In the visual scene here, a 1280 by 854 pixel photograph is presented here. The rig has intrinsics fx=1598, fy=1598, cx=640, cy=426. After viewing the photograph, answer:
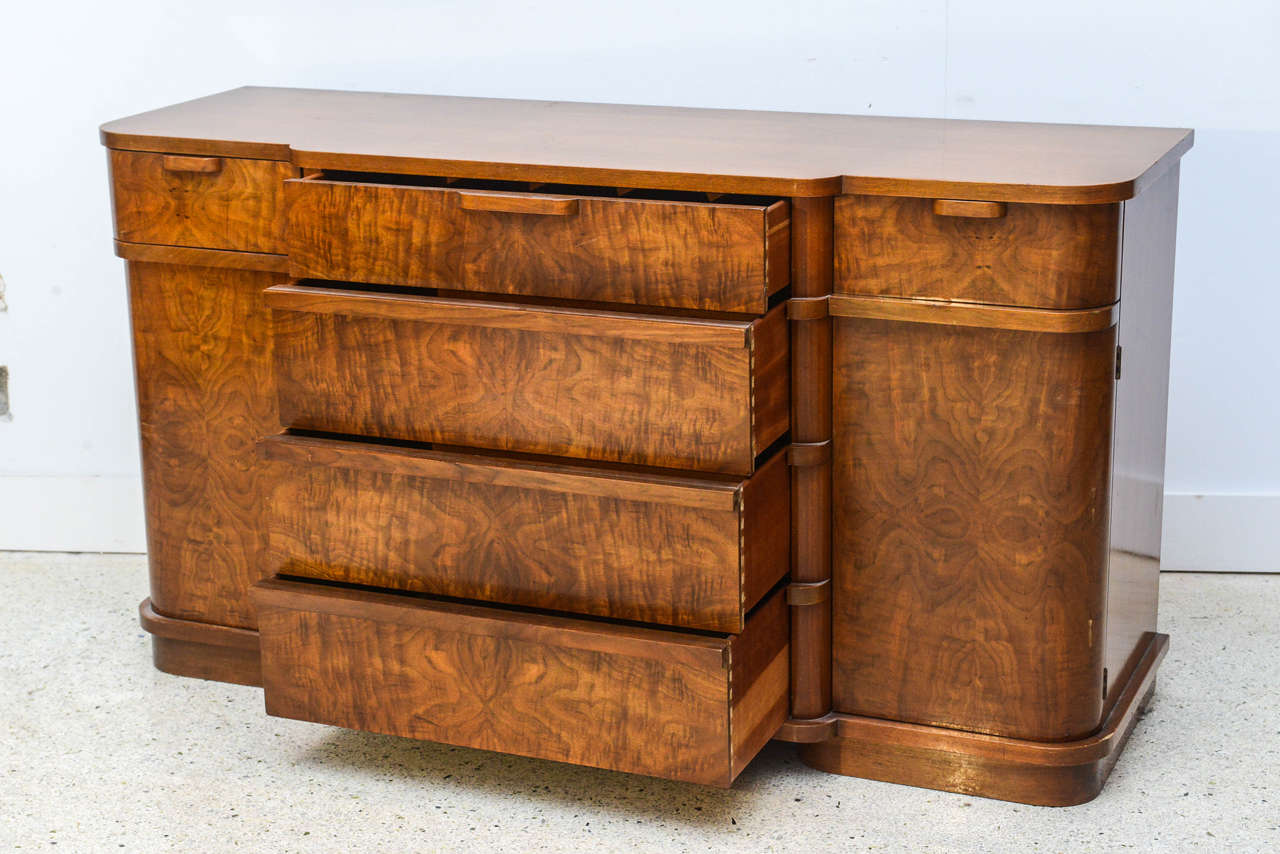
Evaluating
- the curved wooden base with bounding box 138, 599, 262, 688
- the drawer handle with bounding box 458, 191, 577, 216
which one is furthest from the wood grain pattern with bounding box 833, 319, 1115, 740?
the curved wooden base with bounding box 138, 599, 262, 688

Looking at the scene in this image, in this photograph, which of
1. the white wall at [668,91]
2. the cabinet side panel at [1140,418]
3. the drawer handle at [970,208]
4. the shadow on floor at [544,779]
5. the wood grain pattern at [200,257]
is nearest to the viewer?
the drawer handle at [970,208]

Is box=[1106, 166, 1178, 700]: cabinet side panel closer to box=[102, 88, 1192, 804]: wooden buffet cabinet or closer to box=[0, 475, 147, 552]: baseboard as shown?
box=[102, 88, 1192, 804]: wooden buffet cabinet

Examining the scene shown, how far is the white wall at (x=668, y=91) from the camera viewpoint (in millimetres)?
2447

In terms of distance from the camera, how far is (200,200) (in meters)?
2.13

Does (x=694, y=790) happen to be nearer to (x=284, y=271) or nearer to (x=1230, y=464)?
(x=284, y=271)

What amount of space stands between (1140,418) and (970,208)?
17.3 inches

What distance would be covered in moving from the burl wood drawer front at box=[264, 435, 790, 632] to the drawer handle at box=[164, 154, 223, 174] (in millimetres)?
395

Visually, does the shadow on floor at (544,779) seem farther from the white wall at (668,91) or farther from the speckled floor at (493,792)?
the white wall at (668,91)

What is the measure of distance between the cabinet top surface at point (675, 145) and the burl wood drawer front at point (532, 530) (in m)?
0.34

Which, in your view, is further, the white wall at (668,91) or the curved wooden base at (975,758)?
the white wall at (668,91)

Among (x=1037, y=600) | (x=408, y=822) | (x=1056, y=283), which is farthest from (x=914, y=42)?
(x=408, y=822)

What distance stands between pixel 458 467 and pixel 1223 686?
1.16 m

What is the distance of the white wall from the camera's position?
2447mm

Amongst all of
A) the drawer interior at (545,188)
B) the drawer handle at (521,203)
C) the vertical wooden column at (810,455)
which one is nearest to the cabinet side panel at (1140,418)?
the vertical wooden column at (810,455)
